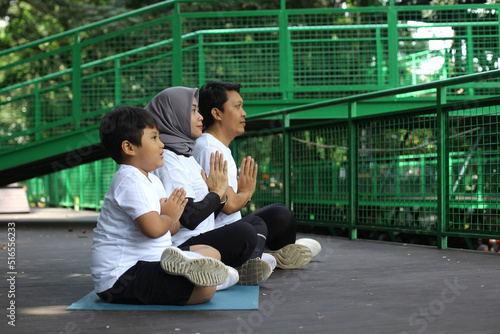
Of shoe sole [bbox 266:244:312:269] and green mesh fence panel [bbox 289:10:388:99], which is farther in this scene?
green mesh fence panel [bbox 289:10:388:99]

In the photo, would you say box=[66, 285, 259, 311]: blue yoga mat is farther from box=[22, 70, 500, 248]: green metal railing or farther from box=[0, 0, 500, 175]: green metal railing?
box=[0, 0, 500, 175]: green metal railing

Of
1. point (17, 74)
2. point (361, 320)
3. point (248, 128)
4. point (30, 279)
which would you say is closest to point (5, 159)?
point (17, 74)

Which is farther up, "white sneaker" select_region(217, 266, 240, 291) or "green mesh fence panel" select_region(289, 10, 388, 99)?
"green mesh fence panel" select_region(289, 10, 388, 99)

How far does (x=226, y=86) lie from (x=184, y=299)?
74.9 inches

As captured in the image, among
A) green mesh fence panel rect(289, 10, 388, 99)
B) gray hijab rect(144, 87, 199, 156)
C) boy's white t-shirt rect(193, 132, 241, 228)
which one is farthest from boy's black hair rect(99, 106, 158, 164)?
green mesh fence panel rect(289, 10, 388, 99)

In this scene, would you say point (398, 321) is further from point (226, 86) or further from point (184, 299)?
point (226, 86)

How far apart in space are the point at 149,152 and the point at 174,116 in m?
0.52

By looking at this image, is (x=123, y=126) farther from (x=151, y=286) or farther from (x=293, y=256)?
(x=293, y=256)

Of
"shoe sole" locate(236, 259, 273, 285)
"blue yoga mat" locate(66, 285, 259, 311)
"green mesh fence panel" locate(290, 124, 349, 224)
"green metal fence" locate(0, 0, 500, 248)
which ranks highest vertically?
"green metal fence" locate(0, 0, 500, 248)

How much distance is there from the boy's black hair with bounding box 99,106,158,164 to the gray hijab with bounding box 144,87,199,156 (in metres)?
0.37

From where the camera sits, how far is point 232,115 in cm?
514

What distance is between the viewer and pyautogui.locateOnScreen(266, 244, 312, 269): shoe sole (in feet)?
18.5

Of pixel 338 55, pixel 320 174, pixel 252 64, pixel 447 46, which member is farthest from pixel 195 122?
pixel 447 46

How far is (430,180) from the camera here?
7.38 meters
